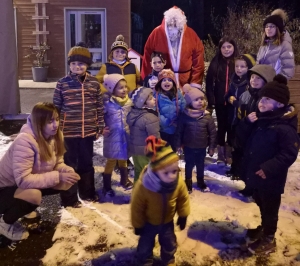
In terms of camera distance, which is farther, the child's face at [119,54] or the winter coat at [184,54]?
the winter coat at [184,54]

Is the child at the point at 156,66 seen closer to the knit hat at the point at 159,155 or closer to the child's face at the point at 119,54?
the child's face at the point at 119,54

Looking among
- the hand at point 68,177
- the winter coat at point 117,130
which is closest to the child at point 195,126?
the winter coat at point 117,130

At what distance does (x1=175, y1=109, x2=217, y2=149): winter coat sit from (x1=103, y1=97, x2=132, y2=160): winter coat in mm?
624

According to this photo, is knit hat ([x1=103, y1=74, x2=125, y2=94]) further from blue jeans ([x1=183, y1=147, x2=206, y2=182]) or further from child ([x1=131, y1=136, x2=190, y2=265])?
child ([x1=131, y1=136, x2=190, y2=265])

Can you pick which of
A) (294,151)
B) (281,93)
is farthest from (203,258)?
(281,93)

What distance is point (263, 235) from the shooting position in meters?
3.50

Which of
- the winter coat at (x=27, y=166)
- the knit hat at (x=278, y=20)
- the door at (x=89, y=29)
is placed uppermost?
the door at (x=89, y=29)

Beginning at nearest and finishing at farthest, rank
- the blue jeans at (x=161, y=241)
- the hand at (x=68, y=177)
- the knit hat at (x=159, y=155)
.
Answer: the knit hat at (x=159, y=155) < the blue jeans at (x=161, y=241) < the hand at (x=68, y=177)

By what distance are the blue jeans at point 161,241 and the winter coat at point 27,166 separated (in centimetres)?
104

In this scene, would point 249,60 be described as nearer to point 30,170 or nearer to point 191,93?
point 191,93

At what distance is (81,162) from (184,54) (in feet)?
7.15

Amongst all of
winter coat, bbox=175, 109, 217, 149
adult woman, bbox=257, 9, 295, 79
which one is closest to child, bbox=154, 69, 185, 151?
winter coat, bbox=175, 109, 217, 149

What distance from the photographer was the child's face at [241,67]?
4.82 m

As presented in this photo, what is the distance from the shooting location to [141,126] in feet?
13.5
